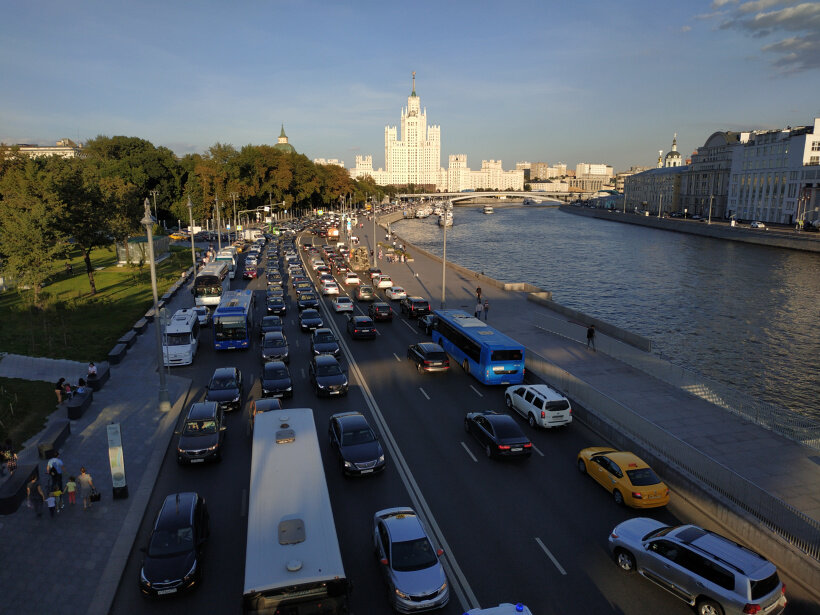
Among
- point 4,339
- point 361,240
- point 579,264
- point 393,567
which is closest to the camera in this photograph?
point 393,567

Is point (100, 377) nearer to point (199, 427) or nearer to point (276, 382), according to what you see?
point (276, 382)

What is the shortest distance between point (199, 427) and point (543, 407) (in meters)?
10.9

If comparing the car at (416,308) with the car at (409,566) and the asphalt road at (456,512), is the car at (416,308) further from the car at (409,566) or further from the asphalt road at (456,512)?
the car at (409,566)

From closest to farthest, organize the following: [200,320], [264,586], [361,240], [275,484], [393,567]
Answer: [264,586] → [393,567] → [275,484] → [200,320] → [361,240]

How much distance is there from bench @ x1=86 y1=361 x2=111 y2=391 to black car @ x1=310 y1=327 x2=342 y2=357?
8.62 meters

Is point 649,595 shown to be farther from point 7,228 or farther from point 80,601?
point 7,228

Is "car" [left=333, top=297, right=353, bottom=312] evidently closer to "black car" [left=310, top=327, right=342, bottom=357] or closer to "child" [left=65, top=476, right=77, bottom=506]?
"black car" [left=310, top=327, right=342, bottom=357]

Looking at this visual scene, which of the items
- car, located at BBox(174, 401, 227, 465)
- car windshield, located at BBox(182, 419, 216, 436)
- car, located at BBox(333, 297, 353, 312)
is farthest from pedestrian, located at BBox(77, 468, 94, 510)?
A: car, located at BBox(333, 297, 353, 312)

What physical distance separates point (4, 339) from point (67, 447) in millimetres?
15712

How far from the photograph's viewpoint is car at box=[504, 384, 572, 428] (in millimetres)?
18016

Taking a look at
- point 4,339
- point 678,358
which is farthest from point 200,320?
point 678,358

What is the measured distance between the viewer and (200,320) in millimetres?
32000

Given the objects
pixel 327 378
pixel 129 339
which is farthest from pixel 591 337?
pixel 129 339

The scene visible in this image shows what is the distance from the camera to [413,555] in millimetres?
10195
